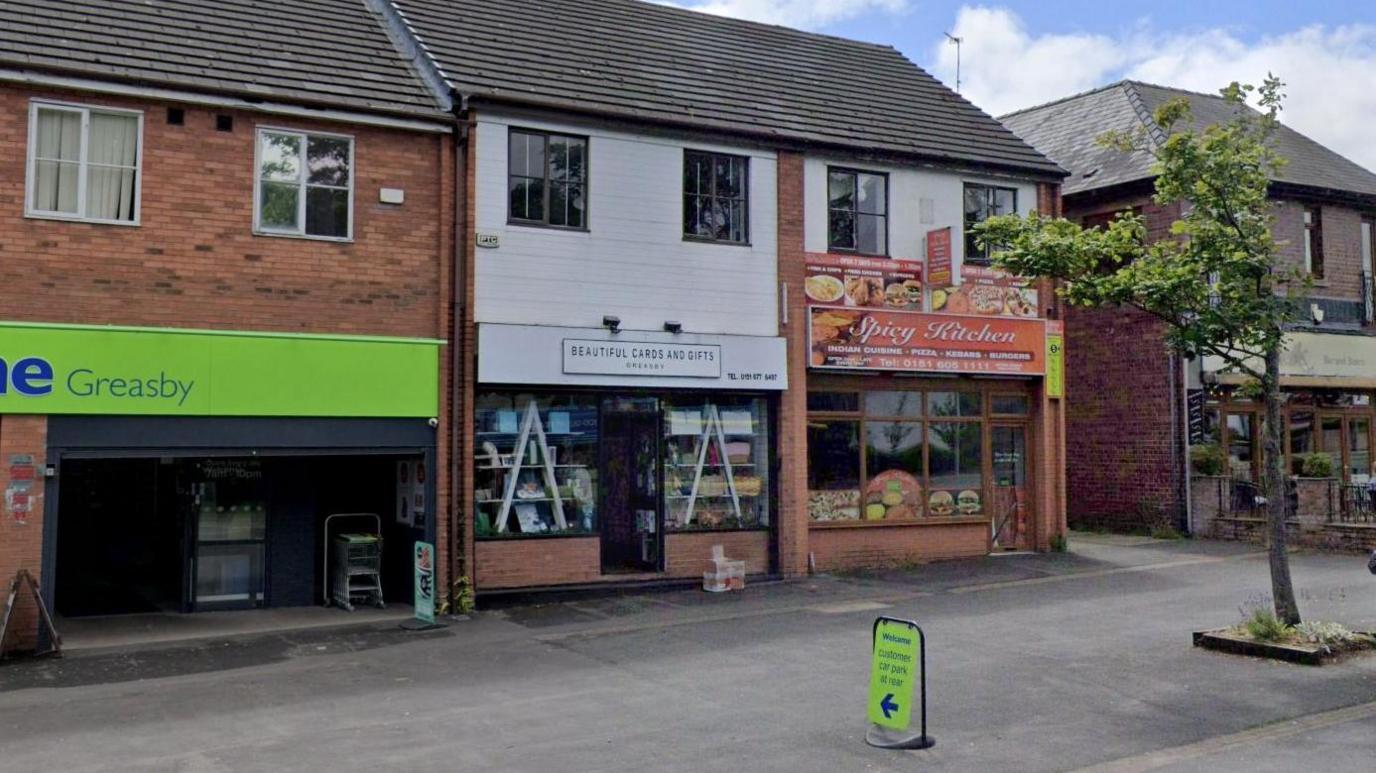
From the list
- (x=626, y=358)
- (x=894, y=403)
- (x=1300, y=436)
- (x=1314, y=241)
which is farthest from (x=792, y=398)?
(x=1314, y=241)

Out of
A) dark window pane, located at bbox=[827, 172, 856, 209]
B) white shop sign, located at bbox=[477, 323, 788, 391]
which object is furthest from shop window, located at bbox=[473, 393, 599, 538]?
dark window pane, located at bbox=[827, 172, 856, 209]

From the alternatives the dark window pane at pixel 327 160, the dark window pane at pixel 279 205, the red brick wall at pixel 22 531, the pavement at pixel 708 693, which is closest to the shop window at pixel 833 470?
the pavement at pixel 708 693

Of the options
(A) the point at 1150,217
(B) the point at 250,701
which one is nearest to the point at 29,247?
(B) the point at 250,701

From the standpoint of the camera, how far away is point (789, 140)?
16.7 metres

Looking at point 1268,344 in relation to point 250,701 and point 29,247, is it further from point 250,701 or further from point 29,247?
point 29,247

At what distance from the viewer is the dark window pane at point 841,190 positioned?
57.0 feet

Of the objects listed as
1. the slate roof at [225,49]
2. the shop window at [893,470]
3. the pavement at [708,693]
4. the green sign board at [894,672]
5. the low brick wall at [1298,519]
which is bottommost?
the pavement at [708,693]

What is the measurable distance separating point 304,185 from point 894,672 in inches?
360

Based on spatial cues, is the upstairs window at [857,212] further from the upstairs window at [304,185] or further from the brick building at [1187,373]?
the upstairs window at [304,185]

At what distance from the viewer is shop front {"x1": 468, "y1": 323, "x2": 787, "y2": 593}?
14.7 m

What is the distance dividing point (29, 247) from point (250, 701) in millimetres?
5683

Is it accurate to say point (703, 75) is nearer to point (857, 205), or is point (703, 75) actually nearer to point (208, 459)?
point (857, 205)

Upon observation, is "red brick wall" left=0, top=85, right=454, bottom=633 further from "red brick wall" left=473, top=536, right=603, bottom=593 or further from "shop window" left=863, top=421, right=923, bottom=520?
"shop window" left=863, top=421, right=923, bottom=520

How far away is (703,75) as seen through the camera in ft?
57.8
